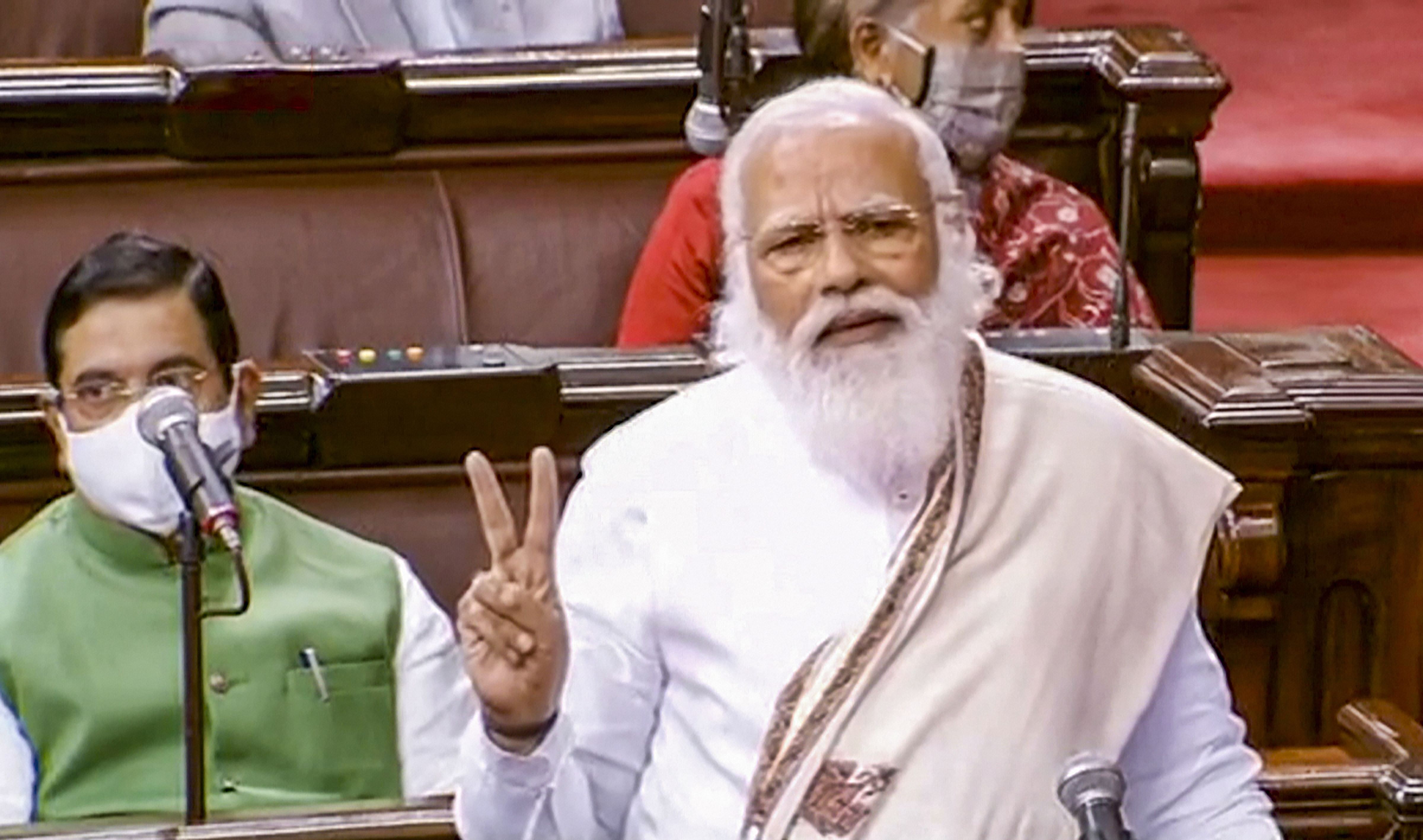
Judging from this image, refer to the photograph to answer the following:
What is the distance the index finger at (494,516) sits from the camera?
1.98 metres

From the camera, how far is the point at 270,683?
2.55 meters

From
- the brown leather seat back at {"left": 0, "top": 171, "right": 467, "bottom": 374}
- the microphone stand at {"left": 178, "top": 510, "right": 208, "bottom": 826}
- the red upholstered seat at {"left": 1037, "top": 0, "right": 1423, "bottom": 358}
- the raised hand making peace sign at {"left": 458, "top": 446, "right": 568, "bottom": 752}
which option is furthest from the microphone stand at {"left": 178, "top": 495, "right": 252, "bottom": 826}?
the red upholstered seat at {"left": 1037, "top": 0, "right": 1423, "bottom": 358}

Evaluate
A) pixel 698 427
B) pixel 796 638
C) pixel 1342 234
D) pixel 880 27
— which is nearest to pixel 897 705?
pixel 796 638

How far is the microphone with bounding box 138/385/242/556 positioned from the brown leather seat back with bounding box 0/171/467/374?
133 centimetres

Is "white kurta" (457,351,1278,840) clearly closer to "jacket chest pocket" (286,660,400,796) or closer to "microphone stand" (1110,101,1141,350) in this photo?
"jacket chest pocket" (286,660,400,796)

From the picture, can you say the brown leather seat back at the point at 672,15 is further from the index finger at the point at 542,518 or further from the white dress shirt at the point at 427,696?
the index finger at the point at 542,518

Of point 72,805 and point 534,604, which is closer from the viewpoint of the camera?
point 534,604

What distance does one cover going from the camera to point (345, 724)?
2549 millimetres

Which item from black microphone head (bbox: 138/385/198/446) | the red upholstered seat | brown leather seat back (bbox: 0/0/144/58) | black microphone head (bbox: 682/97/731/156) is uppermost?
black microphone head (bbox: 138/385/198/446)

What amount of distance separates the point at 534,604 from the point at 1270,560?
0.97 m

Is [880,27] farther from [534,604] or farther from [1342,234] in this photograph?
[1342,234]

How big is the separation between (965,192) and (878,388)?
3.13 feet

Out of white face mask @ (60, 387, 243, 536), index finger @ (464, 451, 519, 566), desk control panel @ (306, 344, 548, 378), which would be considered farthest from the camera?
desk control panel @ (306, 344, 548, 378)

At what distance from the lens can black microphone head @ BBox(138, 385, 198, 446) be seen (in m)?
2.10
